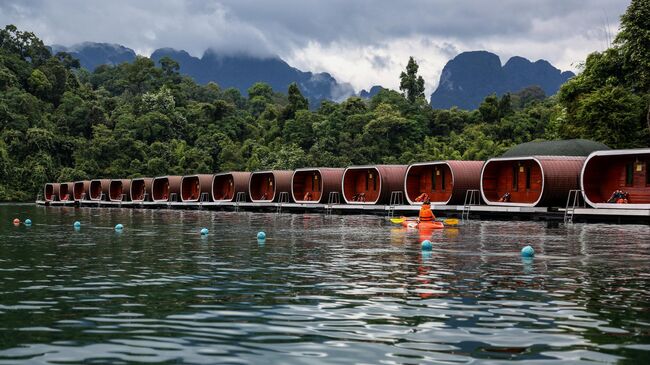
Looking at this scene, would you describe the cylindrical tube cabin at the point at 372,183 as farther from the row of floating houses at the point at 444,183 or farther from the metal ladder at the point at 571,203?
the metal ladder at the point at 571,203

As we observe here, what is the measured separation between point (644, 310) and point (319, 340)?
4260 millimetres

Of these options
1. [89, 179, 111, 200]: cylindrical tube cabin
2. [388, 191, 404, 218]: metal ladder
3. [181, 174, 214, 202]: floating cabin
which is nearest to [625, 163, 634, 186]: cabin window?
[388, 191, 404, 218]: metal ladder

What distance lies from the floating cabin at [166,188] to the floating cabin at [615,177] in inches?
1460

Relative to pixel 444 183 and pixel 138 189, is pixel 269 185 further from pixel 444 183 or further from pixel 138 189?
pixel 138 189

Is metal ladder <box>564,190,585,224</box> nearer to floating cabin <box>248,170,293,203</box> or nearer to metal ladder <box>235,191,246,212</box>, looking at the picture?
floating cabin <box>248,170,293,203</box>

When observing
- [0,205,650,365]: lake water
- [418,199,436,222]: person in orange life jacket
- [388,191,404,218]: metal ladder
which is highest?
[388,191,404,218]: metal ladder

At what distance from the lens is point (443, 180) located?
40.5 meters

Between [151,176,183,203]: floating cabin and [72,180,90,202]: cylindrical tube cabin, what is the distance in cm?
1349

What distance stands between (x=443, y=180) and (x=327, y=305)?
104ft

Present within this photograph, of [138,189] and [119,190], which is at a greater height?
[138,189]

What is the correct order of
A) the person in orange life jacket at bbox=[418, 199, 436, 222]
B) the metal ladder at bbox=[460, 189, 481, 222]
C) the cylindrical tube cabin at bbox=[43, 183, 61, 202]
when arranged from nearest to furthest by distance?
the person in orange life jacket at bbox=[418, 199, 436, 222] < the metal ladder at bbox=[460, 189, 481, 222] < the cylindrical tube cabin at bbox=[43, 183, 61, 202]

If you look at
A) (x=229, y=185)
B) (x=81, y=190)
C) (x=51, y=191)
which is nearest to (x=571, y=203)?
(x=229, y=185)

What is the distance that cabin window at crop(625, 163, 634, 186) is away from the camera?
3180 centimetres

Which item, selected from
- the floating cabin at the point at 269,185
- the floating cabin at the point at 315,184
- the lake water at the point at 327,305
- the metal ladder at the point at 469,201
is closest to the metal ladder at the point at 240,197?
the floating cabin at the point at 269,185
